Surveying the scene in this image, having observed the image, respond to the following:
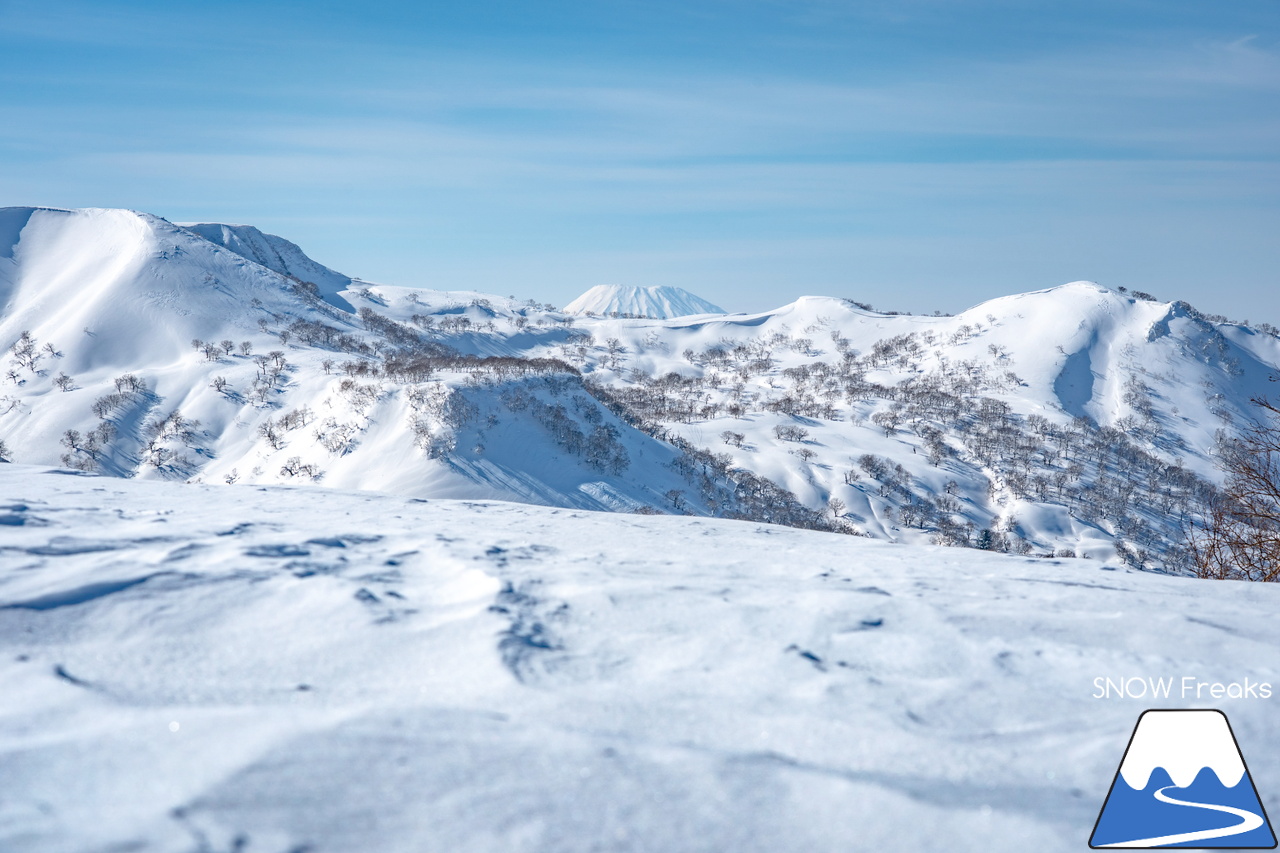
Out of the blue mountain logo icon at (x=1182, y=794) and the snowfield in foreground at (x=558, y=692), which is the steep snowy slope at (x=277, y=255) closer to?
the snowfield in foreground at (x=558, y=692)

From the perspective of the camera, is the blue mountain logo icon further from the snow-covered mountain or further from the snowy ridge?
the snow-covered mountain

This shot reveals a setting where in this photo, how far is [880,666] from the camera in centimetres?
324

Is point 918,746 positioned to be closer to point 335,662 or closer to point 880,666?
point 880,666

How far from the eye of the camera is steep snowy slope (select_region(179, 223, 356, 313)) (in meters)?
109

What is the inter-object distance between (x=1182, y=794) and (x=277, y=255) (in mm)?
137777

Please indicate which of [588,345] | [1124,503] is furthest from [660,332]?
[1124,503]

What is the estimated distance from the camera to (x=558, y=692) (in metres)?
2.85

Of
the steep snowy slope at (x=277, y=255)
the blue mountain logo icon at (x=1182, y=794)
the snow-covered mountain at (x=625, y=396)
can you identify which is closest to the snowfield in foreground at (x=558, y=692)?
the blue mountain logo icon at (x=1182, y=794)

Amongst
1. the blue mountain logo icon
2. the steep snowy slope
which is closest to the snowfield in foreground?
the blue mountain logo icon

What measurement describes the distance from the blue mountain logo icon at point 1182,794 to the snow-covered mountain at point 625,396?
22689mm

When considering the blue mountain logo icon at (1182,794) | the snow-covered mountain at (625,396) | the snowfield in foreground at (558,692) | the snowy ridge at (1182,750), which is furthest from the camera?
the snow-covered mountain at (625,396)

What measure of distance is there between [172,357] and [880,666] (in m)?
59.7

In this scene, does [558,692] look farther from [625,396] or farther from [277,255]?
[277,255]

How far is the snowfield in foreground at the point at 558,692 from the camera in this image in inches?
82.0
